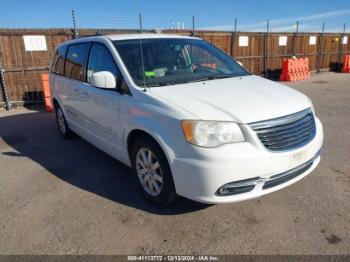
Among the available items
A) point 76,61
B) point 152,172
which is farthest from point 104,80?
point 76,61

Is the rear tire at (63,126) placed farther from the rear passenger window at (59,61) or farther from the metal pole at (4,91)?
the metal pole at (4,91)

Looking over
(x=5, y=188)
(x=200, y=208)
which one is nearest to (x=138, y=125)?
(x=200, y=208)

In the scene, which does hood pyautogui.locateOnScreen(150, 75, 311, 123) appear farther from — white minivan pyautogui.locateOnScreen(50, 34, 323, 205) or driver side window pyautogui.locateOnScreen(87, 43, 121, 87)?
driver side window pyautogui.locateOnScreen(87, 43, 121, 87)

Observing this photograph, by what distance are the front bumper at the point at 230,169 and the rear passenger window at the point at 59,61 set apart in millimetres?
3691

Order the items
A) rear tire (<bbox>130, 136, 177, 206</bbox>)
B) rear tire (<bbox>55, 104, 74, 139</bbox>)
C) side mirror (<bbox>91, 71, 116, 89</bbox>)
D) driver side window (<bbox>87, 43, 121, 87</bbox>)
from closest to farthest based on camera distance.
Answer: rear tire (<bbox>130, 136, 177, 206</bbox>) < side mirror (<bbox>91, 71, 116, 89</bbox>) < driver side window (<bbox>87, 43, 121, 87</bbox>) < rear tire (<bbox>55, 104, 74, 139</bbox>)

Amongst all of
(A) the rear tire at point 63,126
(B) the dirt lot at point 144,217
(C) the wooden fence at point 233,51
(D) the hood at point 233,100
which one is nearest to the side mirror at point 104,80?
(D) the hood at point 233,100

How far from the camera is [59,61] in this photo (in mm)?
5656

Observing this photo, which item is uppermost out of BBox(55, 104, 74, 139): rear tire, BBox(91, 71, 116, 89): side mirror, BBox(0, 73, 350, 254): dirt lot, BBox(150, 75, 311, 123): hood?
BBox(91, 71, 116, 89): side mirror

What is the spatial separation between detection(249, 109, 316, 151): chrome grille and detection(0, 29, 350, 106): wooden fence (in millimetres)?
8615

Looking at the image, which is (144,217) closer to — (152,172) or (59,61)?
(152,172)

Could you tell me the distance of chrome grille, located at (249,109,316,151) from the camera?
2680 mm

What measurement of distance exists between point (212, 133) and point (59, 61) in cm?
411

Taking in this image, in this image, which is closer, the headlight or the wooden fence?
the headlight

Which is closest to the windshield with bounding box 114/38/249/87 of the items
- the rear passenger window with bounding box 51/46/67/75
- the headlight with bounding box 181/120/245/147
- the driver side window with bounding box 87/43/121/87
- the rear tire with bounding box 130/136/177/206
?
the driver side window with bounding box 87/43/121/87
